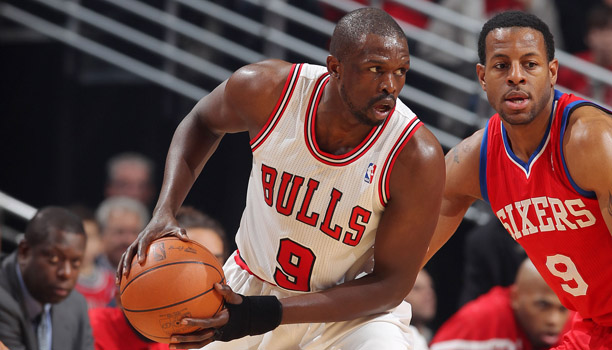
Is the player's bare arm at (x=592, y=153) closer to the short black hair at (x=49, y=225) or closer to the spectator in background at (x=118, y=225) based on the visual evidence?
the short black hair at (x=49, y=225)

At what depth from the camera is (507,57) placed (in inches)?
142

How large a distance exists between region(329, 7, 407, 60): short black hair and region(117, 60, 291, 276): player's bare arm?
325 mm

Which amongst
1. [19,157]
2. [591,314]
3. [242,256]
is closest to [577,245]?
[591,314]

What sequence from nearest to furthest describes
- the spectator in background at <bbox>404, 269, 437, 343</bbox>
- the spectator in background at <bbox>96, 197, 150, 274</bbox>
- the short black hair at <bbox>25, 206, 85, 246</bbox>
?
the short black hair at <bbox>25, 206, 85, 246</bbox>
the spectator in background at <bbox>404, 269, 437, 343</bbox>
the spectator in background at <bbox>96, 197, 150, 274</bbox>

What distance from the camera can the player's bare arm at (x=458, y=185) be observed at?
399 cm

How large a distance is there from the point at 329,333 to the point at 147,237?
821 millimetres

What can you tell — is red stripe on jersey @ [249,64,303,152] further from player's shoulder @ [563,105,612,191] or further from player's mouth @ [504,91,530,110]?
player's shoulder @ [563,105,612,191]

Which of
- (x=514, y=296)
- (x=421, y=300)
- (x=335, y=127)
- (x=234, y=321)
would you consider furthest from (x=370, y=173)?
(x=421, y=300)

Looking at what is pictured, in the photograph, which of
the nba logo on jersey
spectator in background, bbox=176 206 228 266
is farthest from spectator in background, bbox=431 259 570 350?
the nba logo on jersey

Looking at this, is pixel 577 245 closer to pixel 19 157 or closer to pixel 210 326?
pixel 210 326

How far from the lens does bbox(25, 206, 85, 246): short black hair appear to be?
474 cm

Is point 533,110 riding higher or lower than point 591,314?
higher

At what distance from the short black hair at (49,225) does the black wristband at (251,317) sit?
→ 1.80 m

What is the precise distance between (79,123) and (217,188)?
4.21 ft
